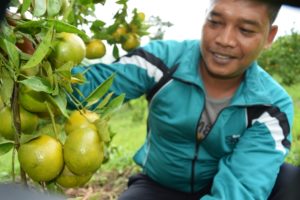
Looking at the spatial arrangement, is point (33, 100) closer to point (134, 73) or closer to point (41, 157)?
point (41, 157)

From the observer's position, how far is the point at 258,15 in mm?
1254

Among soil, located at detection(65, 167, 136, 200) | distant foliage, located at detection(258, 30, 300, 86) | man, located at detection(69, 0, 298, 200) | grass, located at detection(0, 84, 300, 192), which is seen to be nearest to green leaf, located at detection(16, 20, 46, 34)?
man, located at detection(69, 0, 298, 200)

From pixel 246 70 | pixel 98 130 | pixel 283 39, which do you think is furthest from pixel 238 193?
pixel 283 39

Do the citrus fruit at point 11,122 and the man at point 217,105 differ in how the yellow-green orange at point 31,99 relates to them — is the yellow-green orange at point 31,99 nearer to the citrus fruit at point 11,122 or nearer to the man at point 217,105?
the citrus fruit at point 11,122

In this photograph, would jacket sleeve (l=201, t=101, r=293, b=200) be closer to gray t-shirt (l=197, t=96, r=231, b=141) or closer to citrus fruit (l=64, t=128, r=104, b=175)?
gray t-shirt (l=197, t=96, r=231, b=141)

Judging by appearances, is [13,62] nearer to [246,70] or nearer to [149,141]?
[246,70]

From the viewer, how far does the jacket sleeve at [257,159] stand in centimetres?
124

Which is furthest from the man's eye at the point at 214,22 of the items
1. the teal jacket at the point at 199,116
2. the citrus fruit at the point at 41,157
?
the citrus fruit at the point at 41,157

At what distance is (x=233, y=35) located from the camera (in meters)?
1.25

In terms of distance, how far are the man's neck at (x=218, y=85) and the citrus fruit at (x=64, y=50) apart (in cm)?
77

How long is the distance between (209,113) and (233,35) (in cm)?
26

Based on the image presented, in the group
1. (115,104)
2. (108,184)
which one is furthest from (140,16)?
(108,184)

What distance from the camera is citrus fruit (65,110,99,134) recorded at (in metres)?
0.66

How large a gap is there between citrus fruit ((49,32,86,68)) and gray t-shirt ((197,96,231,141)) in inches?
29.7
